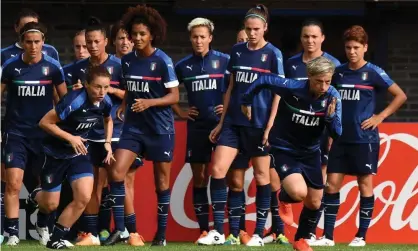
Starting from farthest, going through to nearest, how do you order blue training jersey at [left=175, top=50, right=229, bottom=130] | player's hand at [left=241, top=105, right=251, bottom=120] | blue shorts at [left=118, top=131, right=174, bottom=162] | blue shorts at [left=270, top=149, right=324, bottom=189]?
blue training jersey at [left=175, top=50, right=229, bottom=130] → blue shorts at [left=118, top=131, right=174, bottom=162] → player's hand at [left=241, top=105, right=251, bottom=120] → blue shorts at [left=270, top=149, right=324, bottom=189]

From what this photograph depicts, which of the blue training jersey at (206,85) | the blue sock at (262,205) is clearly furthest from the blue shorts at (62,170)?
the blue sock at (262,205)

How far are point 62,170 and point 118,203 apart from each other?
45.6 inches

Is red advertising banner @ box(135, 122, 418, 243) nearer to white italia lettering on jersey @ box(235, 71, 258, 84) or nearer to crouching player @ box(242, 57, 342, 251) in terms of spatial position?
white italia lettering on jersey @ box(235, 71, 258, 84)

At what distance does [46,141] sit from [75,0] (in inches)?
215

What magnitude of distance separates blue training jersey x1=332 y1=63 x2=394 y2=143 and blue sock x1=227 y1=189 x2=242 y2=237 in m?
1.28

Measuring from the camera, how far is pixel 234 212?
1475 centimetres

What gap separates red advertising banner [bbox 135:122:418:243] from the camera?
16172mm

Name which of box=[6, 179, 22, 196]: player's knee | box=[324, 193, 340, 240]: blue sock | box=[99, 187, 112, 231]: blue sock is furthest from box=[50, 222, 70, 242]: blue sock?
box=[324, 193, 340, 240]: blue sock

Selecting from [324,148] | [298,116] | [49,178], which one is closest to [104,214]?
[49,178]

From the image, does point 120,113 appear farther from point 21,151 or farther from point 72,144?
point 72,144

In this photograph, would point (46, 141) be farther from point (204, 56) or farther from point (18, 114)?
point (204, 56)

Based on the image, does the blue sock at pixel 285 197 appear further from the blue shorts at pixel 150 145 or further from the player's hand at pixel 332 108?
the blue shorts at pixel 150 145

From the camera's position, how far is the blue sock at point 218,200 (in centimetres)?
1459

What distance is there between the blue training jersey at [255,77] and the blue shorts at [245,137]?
5 centimetres
